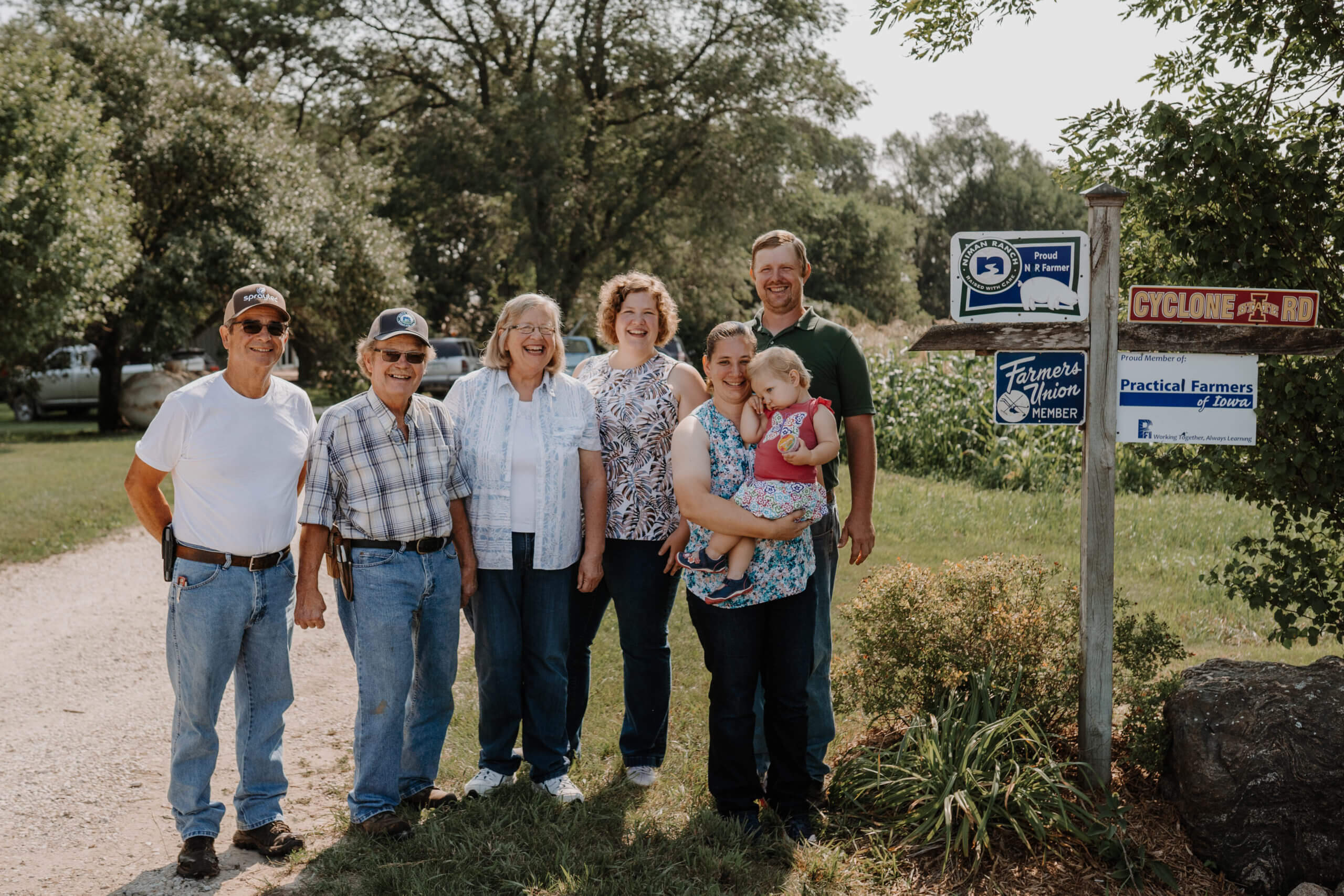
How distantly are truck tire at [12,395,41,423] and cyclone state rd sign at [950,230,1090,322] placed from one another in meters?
24.7

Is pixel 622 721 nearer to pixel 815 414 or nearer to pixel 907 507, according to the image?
pixel 815 414

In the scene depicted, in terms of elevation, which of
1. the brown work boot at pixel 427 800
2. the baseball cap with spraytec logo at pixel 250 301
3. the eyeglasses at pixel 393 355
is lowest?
the brown work boot at pixel 427 800

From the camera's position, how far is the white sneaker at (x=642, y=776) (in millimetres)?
4316

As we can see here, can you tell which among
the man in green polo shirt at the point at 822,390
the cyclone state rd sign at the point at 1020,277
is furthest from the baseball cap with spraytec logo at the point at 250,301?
the cyclone state rd sign at the point at 1020,277

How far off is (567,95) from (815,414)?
23.5 meters

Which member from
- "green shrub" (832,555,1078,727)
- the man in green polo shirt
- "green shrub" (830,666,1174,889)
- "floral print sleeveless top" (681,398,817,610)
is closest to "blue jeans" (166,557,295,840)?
"floral print sleeveless top" (681,398,817,610)

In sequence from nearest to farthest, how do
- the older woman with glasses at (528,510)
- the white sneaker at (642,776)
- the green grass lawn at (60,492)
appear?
the older woman with glasses at (528,510) < the white sneaker at (642,776) < the green grass lawn at (60,492)

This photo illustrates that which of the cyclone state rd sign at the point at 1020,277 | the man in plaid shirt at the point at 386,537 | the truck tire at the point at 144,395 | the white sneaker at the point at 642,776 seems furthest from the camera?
the truck tire at the point at 144,395

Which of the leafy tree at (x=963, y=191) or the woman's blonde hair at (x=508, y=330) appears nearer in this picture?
the woman's blonde hair at (x=508, y=330)

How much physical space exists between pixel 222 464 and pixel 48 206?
11928 millimetres

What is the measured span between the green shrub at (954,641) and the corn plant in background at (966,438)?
487 cm

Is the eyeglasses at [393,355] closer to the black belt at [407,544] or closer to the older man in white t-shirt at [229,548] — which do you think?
the older man in white t-shirt at [229,548]

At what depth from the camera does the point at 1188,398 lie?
391 centimetres

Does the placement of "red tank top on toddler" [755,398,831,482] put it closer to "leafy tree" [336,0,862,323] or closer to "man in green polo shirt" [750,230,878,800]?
"man in green polo shirt" [750,230,878,800]
